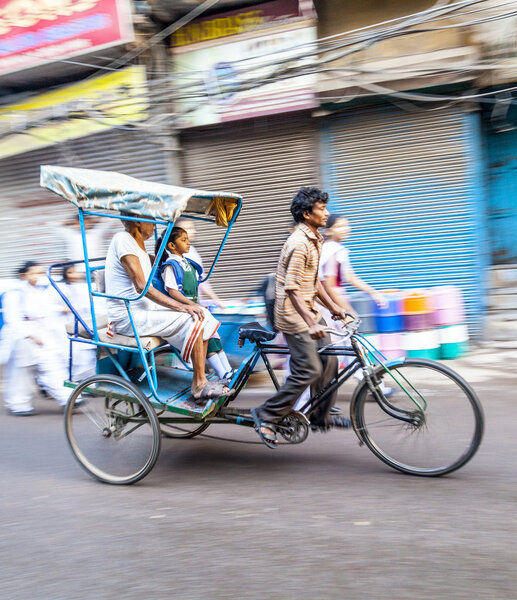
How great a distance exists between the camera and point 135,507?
3.55 m

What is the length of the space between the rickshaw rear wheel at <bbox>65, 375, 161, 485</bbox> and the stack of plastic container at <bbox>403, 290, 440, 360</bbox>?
387 cm

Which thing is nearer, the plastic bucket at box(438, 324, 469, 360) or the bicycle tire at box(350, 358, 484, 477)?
the bicycle tire at box(350, 358, 484, 477)

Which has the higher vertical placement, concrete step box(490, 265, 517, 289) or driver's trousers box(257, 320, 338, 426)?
concrete step box(490, 265, 517, 289)

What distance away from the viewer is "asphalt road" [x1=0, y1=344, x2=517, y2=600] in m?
2.61

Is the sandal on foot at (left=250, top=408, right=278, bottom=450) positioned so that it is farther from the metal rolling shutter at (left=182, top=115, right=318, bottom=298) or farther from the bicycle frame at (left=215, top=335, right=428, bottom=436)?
the metal rolling shutter at (left=182, top=115, right=318, bottom=298)

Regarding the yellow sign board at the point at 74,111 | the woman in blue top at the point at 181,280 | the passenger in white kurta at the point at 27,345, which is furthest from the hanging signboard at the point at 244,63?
the woman in blue top at the point at 181,280

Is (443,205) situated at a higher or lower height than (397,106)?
lower

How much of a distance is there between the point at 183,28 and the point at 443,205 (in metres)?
4.60

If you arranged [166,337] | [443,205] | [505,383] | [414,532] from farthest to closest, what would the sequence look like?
1. [443,205]
2. [505,383]
3. [166,337]
4. [414,532]

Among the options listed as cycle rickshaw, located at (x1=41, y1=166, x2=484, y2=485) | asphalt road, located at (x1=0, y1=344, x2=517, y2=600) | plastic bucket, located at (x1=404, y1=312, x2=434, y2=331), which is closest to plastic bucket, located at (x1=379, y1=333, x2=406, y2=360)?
plastic bucket, located at (x1=404, y1=312, x2=434, y2=331)

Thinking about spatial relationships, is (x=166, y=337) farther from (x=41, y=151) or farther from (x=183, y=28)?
(x=41, y=151)

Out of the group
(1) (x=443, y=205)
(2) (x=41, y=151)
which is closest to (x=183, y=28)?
(2) (x=41, y=151)

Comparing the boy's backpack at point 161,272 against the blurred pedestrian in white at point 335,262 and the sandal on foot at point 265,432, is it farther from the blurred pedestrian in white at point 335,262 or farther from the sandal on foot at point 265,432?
the blurred pedestrian in white at point 335,262

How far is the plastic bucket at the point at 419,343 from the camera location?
23.1 ft
